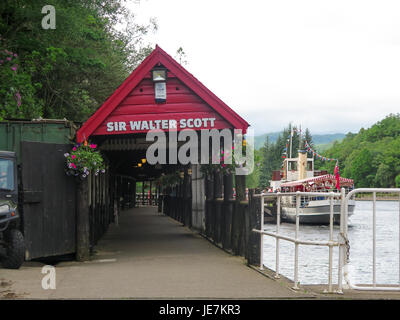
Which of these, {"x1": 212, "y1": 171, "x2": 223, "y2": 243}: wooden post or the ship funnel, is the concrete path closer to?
{"x1": 212, "y1": 171, "x2": 223, "y2": 243}: wooden post

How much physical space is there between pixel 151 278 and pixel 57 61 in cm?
1332

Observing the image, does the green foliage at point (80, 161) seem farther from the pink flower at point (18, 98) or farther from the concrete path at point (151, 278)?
the pink flower at point (18, 98)

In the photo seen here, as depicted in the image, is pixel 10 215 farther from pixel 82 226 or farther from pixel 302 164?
pixel 302 164

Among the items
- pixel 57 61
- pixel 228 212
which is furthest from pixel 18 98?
pixel 228 212

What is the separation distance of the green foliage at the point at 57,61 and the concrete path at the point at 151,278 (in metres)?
5.97

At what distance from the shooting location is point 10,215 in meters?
10.2

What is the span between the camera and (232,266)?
11422 mm

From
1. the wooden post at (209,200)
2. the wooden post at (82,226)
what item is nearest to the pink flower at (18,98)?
the wooden post at (82,226)

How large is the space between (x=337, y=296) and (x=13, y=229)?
5.65m

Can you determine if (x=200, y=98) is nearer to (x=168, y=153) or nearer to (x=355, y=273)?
(x=168, y=153)

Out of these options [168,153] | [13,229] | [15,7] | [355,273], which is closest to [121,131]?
[13,229]

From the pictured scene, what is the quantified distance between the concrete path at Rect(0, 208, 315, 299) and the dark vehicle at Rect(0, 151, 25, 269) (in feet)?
0.84

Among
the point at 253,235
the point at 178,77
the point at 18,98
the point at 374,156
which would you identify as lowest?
the point at 253,235

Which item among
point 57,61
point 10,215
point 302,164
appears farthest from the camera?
point 302,164
